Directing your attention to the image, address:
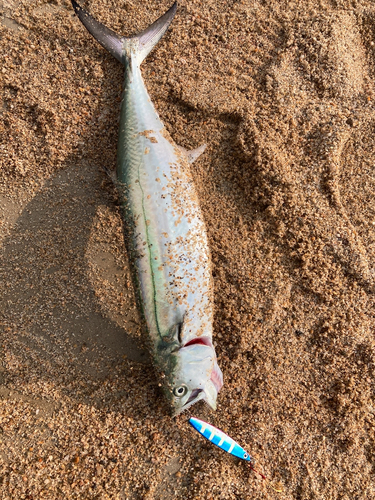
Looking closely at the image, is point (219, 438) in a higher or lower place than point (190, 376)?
lower

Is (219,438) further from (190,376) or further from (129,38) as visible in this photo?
(129,38)

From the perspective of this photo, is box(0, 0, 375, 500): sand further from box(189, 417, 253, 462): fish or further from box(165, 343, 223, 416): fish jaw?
box(165, 343, 223, 416): fish jaw

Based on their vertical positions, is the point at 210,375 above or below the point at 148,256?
below

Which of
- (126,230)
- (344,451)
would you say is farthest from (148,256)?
(344,451)

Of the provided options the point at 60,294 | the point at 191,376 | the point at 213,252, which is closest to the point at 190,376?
the point at 191,376

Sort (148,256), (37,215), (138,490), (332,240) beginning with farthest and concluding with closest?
(37,215), (332,240), (138,490), (148,256)

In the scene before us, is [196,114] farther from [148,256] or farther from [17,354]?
[17,354]
